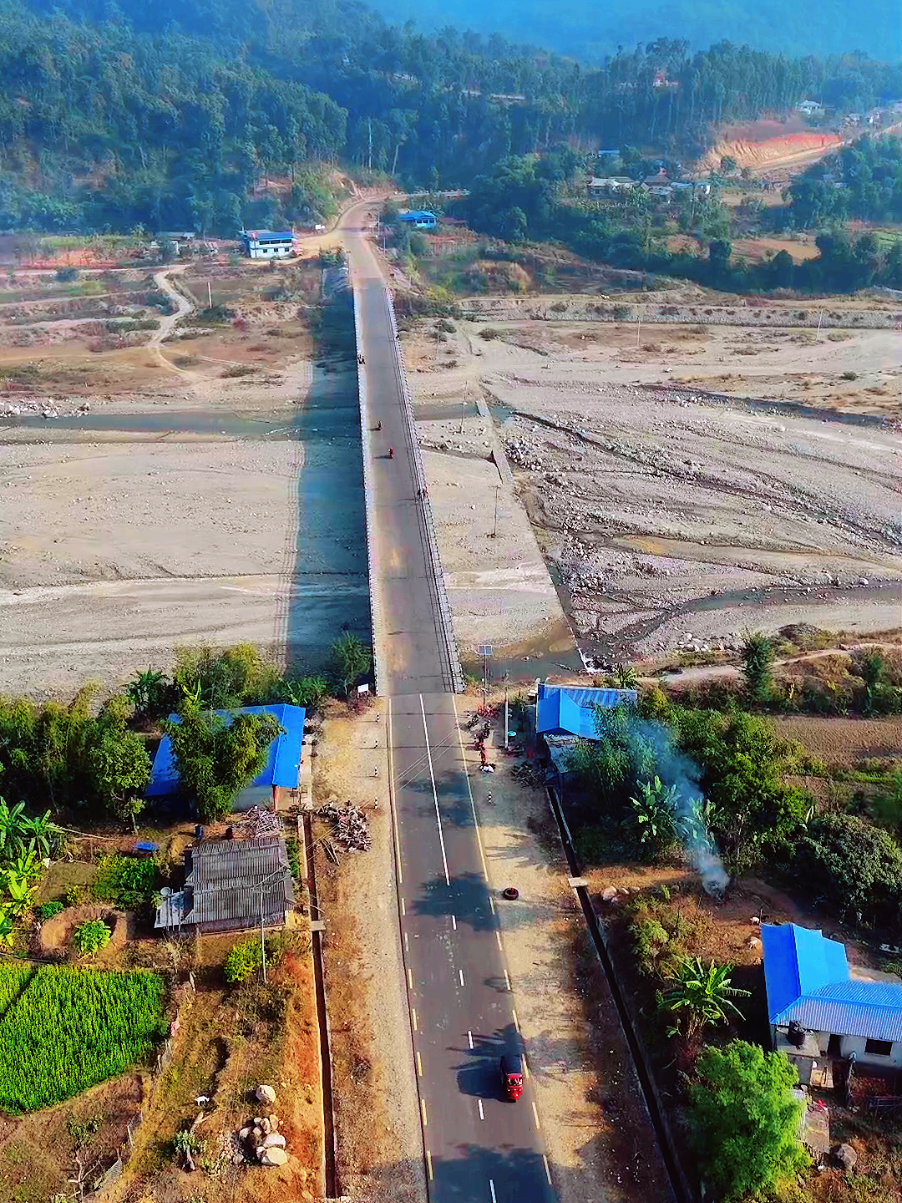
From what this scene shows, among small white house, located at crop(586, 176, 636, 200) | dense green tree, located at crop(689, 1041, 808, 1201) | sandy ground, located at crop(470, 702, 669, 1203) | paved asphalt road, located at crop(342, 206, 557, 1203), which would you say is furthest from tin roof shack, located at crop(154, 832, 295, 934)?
small white house, located at crop(586, 176, 636, 200)

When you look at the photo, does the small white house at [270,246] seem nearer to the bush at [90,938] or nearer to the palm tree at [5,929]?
the palm tree at [5,929]

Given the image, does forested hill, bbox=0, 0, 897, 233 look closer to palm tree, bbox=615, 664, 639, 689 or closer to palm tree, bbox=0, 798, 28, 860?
palm tree, bbox=615, 664, 639, 689

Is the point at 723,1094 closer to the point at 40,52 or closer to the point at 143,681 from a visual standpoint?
the point at 143,681

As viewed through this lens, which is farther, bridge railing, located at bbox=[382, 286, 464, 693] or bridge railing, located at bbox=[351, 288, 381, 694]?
bridge railing, located at bbox=[351, 288, 381, 694]

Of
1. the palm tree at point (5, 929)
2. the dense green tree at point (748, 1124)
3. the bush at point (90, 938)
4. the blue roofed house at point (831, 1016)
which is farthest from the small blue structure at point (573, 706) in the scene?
the palm tree at point (5, 929)

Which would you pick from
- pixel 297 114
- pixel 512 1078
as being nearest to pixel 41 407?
pixel 512 1078
